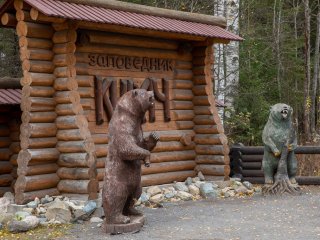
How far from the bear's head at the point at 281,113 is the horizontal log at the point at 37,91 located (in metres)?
4.46

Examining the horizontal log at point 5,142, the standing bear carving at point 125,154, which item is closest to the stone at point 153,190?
the standing bear carving at point 125,154

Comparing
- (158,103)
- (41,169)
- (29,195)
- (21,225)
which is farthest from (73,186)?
(158,103)

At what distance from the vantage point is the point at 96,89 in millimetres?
11031

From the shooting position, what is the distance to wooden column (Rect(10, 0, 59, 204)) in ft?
32.8

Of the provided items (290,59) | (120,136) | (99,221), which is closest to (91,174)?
(99,221)

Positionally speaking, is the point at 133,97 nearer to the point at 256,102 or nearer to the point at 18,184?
the point at 18,184

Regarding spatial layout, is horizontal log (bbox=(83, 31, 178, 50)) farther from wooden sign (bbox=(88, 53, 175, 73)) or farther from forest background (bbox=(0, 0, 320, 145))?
forest background (bbox=(0, 0, 320, 145))

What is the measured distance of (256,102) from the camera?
18141 mm

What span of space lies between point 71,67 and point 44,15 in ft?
3.49

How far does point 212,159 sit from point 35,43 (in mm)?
5037

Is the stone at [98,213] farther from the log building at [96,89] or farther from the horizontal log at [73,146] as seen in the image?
the horizontal log at [73,146]

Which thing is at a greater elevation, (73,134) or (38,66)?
(38,66)

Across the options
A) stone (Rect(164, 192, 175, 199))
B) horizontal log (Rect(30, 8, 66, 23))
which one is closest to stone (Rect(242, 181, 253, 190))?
stone (Rect(164, 192, 175, 199))

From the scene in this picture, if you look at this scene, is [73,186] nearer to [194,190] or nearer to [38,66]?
[38,66]
